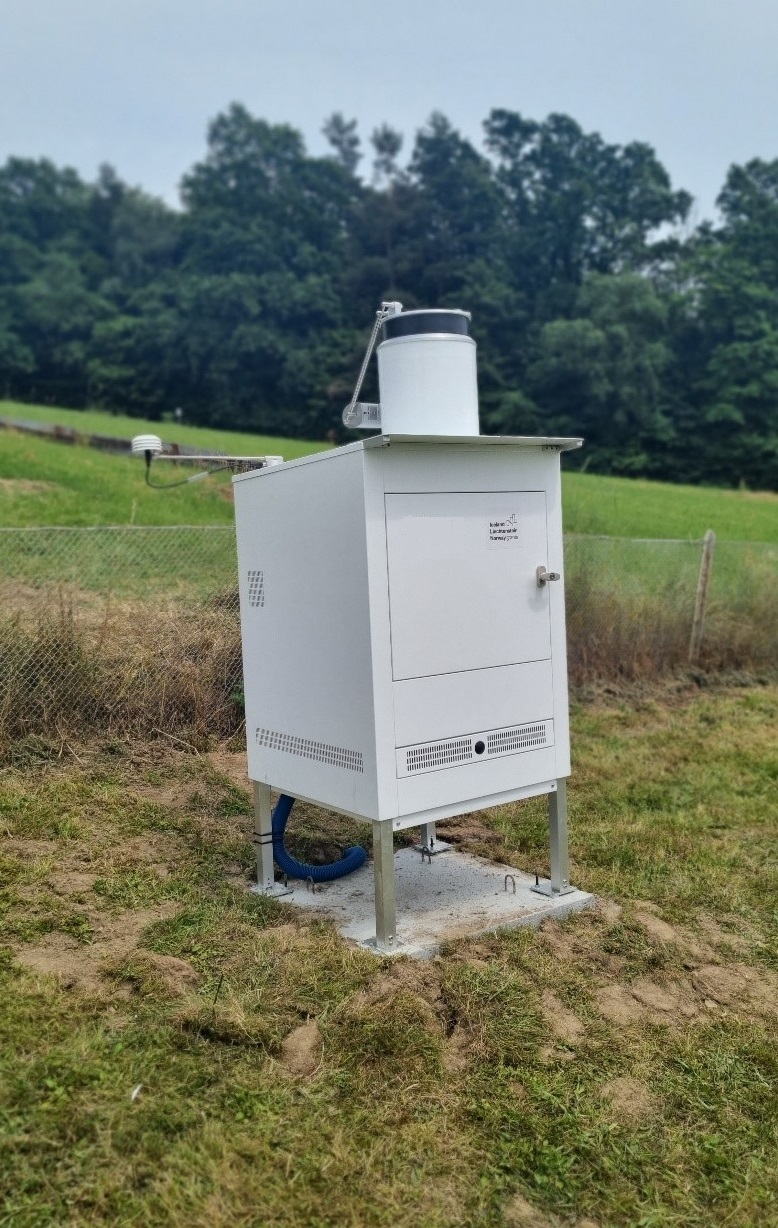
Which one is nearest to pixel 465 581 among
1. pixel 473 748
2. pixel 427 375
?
pixel 473 748

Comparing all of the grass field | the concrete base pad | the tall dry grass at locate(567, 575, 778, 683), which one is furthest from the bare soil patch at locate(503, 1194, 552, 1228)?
the grass field

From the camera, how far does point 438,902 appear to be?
4355 mm

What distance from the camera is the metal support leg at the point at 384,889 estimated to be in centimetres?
371

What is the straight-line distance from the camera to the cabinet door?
12.1 feet

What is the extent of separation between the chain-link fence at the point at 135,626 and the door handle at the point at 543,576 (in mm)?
2823

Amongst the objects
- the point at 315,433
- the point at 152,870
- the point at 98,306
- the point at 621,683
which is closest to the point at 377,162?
Answer: the point at 98,306

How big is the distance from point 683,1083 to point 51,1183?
1.82 meters

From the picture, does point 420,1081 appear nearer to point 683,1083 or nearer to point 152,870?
point 683,1083

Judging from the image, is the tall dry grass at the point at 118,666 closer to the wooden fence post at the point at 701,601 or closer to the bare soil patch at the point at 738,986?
the bare soil patch at the point at 738,986

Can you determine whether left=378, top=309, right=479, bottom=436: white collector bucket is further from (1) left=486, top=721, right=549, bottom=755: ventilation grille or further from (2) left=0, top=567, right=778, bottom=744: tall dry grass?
(2) left=0, top=567, right=778, bottom=744: tall dry grass

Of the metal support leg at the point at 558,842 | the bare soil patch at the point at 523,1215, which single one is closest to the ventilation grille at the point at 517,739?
the metal support leg at the point at 558,842

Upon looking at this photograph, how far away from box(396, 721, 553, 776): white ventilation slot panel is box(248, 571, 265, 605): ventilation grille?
3.44 feet

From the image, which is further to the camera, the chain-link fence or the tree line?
the tree line

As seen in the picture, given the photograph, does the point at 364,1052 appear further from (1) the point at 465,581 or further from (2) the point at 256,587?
(2) the point at 256,587
